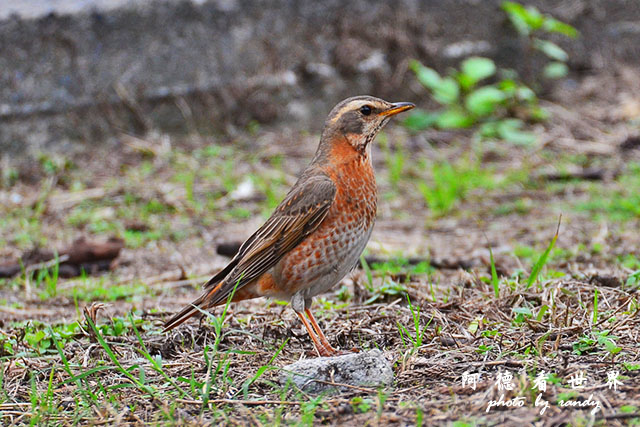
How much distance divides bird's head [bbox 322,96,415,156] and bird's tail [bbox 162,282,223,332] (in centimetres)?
110

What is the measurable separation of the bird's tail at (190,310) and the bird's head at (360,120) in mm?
1099

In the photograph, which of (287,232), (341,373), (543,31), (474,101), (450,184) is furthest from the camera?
(543,31)

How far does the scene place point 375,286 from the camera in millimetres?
4996

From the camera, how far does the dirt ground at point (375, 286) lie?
3.06 meters

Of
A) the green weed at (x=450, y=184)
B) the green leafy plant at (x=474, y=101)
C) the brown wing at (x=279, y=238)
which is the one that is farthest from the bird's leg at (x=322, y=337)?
the green leafy plant at (x=474, y=101)

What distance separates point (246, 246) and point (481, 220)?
3299 mm

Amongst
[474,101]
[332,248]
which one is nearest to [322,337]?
[332,248]

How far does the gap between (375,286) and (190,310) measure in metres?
1.50

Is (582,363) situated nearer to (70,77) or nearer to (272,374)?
(272,374)

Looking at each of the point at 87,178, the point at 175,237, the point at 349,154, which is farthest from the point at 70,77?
the point at 349,154

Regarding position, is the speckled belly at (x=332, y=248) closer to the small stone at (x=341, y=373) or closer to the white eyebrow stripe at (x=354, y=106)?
the white eyebrow stripe at (x=354, y=106)

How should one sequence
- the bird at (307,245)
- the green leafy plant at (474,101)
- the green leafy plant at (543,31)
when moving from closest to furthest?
the bird at (307,245)
the green leafy plant at (474,101)
the green leafy plant at (543,31)

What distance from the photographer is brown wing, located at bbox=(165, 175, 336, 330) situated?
406 centimetres

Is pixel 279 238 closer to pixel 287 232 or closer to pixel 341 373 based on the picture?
pixel 287 232
